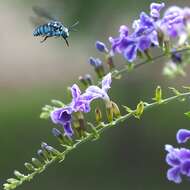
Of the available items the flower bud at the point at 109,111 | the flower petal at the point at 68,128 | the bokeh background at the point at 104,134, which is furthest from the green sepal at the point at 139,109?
the bokeh background at the point at 104,134

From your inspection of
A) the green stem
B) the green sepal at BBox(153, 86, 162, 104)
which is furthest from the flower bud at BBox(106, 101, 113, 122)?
the green sepal at BBox(153, 86, 162, 104)

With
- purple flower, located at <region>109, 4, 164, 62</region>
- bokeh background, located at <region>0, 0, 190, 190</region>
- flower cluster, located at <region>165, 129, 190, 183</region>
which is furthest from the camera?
bokeh background, located at <region>0, 0, 190, 190</region>

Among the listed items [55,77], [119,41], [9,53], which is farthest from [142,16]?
[9,53]

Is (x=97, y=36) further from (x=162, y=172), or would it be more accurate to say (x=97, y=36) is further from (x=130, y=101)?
(x=162, y=172)

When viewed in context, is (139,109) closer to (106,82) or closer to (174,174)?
(106,82)

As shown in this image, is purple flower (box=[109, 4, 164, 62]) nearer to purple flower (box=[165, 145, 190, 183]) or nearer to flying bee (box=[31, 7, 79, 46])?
purple flower (box=[165, 145, 190, 183])

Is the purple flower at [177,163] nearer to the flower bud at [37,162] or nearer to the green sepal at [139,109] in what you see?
the green sepal at [139,109]

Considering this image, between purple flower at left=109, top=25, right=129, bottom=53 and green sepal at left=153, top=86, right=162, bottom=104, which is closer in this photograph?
purple flower at left=109, top=25, right=129, bottom=53

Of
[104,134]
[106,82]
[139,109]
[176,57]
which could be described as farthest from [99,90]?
[104,134]
